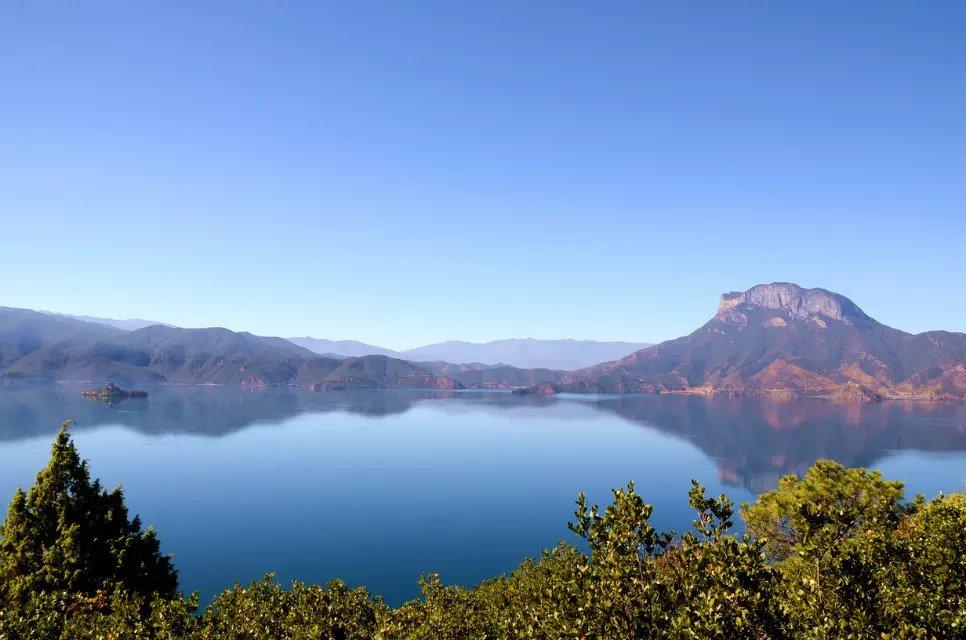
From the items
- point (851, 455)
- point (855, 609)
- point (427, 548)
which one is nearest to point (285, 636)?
point (855, 609)

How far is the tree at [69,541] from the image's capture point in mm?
28853

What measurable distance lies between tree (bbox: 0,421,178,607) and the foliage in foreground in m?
0.08

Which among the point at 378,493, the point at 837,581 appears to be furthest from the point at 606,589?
the point at 378,493

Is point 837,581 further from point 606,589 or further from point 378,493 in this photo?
point 378,493

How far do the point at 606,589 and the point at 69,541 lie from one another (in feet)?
102

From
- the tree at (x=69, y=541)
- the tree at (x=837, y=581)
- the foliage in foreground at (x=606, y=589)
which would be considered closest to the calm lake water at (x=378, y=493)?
the tree at (x=69, y=541)

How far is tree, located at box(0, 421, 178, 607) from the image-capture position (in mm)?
28853

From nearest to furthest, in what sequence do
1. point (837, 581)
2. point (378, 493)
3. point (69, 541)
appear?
point (837, 581) → point (69, 541) → point (378, 493)

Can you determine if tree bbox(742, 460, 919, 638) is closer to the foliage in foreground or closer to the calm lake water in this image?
the foliage in foreground

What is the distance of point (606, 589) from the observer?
11.9 metres

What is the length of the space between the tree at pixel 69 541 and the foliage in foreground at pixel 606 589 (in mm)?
80

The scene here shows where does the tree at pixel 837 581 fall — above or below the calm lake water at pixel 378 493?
above

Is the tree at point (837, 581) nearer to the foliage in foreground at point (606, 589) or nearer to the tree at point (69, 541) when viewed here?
the foliage in foreground at point (606, 589)

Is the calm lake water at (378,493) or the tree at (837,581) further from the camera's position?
the calm lake water at (378,493)
